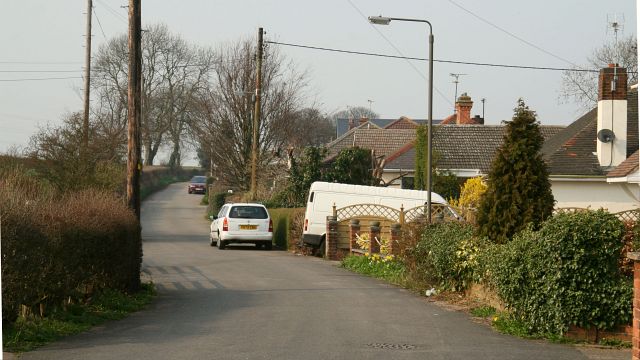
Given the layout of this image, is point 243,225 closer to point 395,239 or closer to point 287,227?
point 287,227

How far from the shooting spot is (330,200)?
30141 millimetres

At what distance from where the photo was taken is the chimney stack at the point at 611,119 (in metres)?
27.8

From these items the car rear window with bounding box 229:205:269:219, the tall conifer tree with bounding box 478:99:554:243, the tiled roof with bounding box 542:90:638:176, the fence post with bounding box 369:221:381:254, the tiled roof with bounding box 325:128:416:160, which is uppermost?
the tiled roof with bounding box 325:128:416:160

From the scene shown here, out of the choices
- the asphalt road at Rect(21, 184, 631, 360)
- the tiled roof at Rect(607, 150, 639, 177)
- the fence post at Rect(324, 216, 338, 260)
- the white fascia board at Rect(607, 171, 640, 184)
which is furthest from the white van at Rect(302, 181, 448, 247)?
the asphalt road at Rect(21, 184, 631, 360)

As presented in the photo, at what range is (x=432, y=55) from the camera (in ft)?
72.7

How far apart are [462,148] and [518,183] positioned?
101 ft

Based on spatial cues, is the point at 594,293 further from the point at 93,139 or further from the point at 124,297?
the point at 93,139

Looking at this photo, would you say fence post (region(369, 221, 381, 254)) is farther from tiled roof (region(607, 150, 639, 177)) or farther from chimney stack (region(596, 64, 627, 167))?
chimney stack (region(596, 64, 627, 167))

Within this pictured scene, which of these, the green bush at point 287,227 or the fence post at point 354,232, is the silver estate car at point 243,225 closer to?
the green bush at point 287,227

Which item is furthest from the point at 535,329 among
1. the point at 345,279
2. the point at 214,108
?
the point at 214,108

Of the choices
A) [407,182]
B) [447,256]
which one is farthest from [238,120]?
[447,256]

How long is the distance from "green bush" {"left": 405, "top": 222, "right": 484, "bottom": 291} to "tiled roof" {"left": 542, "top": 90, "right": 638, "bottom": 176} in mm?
10755

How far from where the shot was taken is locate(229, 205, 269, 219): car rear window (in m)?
32.0

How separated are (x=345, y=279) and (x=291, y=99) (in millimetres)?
29578
